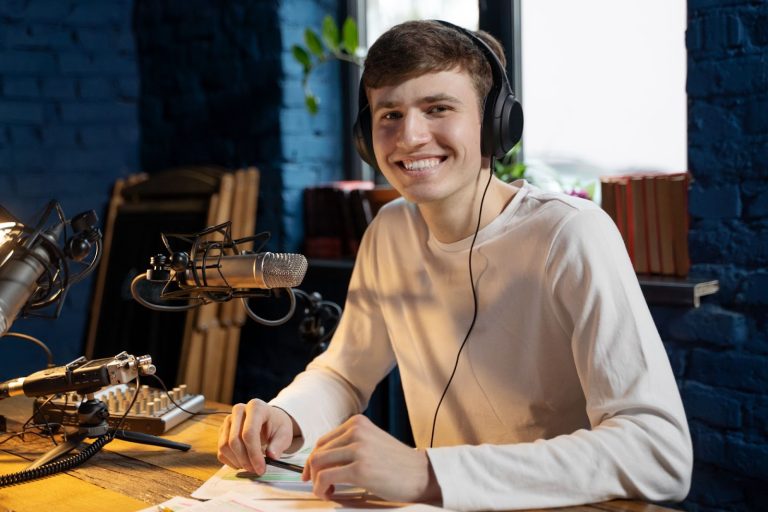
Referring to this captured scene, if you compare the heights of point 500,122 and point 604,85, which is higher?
point 604,85

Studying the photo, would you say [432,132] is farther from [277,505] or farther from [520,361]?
[277,505]

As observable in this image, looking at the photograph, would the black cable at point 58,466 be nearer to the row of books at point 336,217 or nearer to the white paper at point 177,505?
the white paper at point 177,505

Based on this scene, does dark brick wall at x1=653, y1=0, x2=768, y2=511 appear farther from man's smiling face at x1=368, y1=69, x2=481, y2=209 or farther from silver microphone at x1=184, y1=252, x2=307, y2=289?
silver microphone at x1=184, y1=252, x2=307, y2=289

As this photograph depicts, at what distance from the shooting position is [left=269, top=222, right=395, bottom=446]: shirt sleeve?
1.44 meters

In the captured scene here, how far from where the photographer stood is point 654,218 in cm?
208

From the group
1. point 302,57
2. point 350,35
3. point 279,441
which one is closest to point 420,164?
point 279,441

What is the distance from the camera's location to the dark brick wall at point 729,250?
187 centimetres

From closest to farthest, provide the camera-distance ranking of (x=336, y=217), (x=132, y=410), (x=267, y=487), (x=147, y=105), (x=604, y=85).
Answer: (x=267, y=487) < (x=132, y=410) < (x=604, y=85) < (x=336, y=217) < (x=147, y=105)

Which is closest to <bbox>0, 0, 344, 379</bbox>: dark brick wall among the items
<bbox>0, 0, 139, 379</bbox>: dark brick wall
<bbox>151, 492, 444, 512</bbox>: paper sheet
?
<bbox>0, 0, 139, 379</bbox>: dark brick wall

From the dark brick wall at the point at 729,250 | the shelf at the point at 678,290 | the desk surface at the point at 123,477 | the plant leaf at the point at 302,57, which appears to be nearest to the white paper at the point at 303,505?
the desk surface at the point at 123,477

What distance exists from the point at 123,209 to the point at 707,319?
2.19 meters

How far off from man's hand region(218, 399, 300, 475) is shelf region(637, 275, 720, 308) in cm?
103

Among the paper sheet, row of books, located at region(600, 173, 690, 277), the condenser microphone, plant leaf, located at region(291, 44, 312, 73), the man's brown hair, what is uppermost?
plant leaf, located at region(291, 44, 312, 73)

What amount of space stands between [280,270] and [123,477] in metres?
0.41
